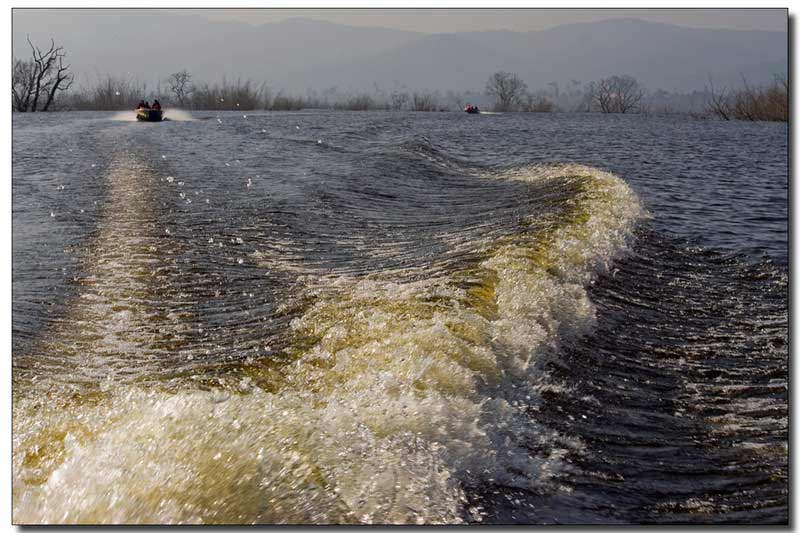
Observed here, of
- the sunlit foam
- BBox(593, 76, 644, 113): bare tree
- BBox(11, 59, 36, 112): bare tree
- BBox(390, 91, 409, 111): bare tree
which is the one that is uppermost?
BBox(390, 91, 409, 111): bare tree

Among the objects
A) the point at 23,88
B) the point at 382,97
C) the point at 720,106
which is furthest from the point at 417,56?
the point at 382,97

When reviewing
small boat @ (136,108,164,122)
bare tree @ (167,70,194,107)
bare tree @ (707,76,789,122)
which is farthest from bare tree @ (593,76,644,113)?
small boat @ (136,108,164,122)

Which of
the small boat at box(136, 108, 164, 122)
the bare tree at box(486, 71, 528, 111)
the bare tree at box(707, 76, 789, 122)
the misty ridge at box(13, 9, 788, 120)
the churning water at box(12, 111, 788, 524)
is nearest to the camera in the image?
the churning water at box(12, 111, 788, 524)

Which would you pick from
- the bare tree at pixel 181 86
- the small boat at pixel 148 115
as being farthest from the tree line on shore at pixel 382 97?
the small boat at pixel 148 115

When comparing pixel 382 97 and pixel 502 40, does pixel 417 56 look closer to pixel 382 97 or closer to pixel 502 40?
pixel 502 40

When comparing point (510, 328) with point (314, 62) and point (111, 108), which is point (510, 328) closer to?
point (314, 62)

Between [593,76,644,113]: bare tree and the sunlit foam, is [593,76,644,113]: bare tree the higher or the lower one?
the higher one

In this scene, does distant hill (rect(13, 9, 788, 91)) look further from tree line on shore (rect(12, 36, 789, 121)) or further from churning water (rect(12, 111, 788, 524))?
churning water (rect(12, 111, 788, 524))

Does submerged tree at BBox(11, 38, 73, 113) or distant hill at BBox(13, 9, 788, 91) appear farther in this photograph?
submerged tree at BBox(11, 38, 73, 113)
